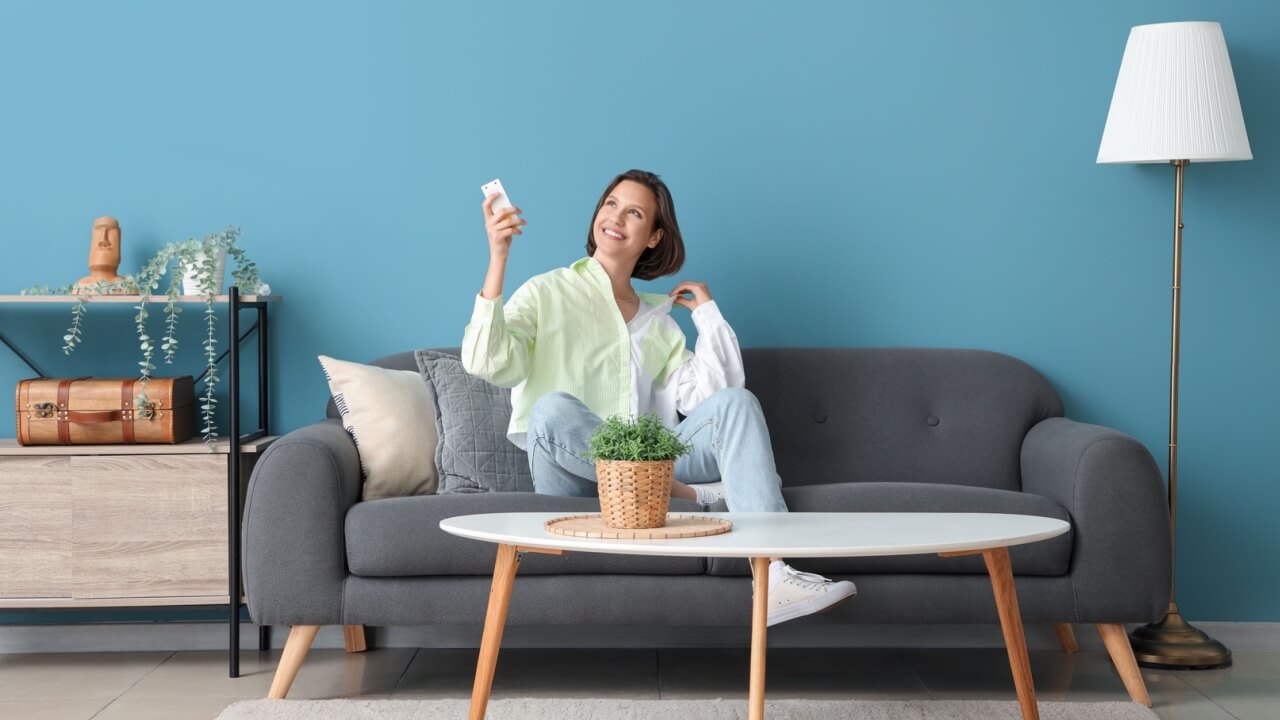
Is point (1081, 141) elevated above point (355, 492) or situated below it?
above

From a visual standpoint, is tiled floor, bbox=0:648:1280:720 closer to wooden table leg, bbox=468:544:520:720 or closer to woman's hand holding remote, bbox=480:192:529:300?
wooden table leg, bbox=468:544:520:720

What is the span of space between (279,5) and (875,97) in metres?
1.59

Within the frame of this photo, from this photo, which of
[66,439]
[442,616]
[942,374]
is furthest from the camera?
[942,374]

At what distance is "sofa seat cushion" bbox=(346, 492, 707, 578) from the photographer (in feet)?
8.26

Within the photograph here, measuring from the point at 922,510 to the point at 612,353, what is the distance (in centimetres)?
81

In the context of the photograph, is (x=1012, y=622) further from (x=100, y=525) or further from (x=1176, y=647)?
(x=100, y=525)

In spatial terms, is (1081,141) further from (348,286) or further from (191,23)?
(191,23)

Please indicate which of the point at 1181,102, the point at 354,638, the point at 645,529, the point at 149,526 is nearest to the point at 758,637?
the point at 645,529

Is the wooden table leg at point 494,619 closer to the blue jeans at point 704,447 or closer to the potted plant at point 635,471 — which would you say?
the potted plant at point 635,471

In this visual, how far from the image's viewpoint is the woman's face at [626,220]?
300cm

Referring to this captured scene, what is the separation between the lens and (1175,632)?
2.97 m

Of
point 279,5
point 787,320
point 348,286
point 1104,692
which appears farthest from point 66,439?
point 1104,692

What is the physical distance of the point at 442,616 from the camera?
100 inches

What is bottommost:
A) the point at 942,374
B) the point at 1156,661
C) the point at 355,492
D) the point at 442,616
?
the point at 1156,661
